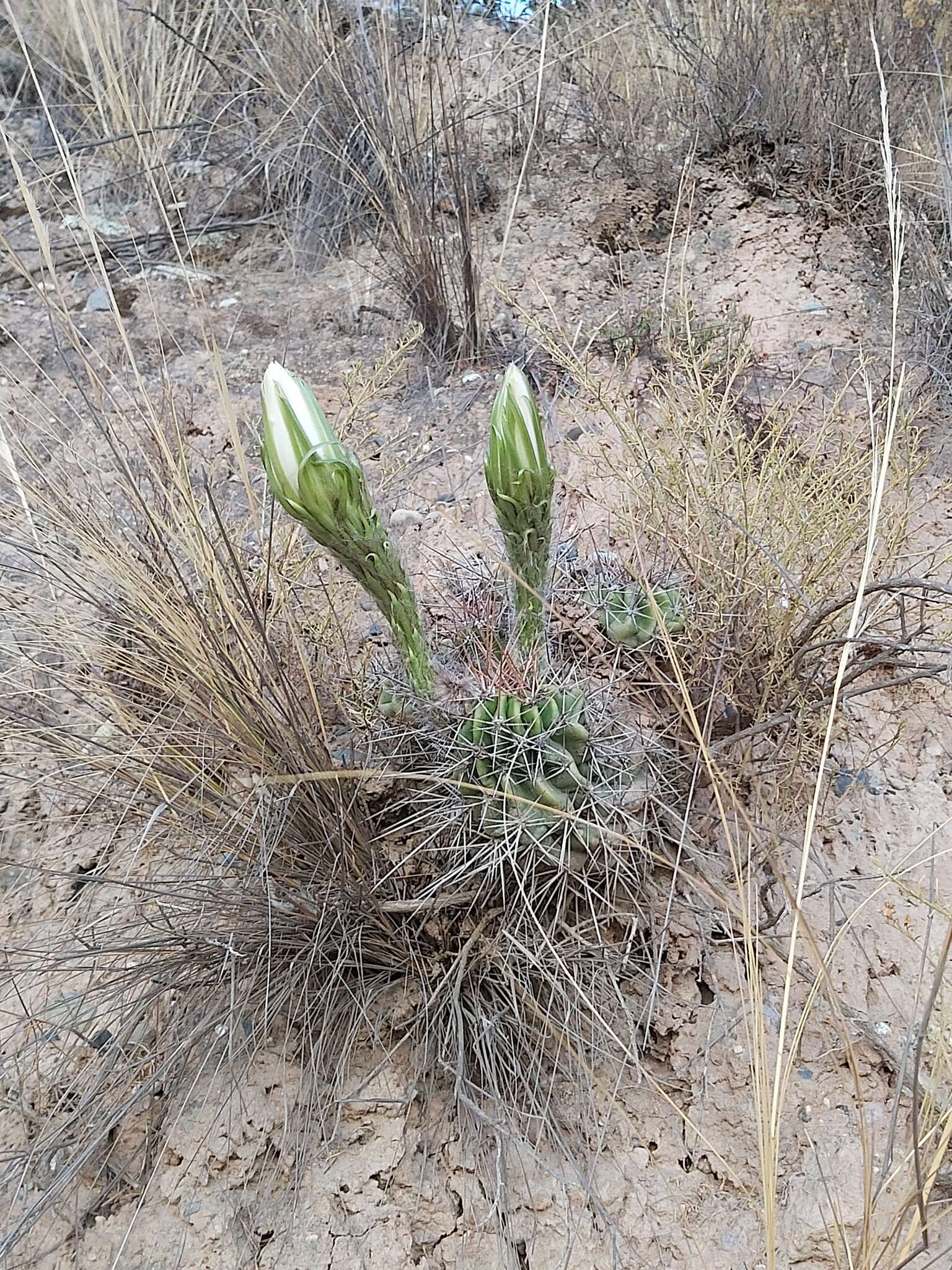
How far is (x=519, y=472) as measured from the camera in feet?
3.20

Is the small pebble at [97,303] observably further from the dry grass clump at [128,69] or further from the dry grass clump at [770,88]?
the dry grass clump at [770,88]

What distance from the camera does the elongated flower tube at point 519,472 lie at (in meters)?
0.95

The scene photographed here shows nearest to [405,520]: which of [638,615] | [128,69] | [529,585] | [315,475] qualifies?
[638,615]

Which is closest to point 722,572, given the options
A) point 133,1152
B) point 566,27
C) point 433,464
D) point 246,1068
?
point 433,464

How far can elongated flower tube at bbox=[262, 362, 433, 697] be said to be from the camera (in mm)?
864

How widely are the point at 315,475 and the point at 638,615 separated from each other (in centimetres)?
67

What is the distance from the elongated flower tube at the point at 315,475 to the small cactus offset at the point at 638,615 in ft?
1.59

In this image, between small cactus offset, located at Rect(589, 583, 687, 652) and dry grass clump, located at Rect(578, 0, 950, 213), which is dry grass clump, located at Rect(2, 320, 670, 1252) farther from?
dry grass clump, located at Rect(578, 0, 950, 213)

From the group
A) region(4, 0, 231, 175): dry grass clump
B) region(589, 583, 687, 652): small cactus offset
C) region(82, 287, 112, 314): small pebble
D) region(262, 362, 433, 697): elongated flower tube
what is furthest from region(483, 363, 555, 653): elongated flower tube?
region(4, 0, 231, 175): dry grass clump

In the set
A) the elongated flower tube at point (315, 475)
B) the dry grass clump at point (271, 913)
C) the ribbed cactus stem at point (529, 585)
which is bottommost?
the dry grass clump at point (271, 913)

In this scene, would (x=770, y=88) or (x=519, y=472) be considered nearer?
(x=519, y=472)

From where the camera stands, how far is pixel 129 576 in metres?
1.12

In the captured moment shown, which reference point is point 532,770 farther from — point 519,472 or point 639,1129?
point 639,1129

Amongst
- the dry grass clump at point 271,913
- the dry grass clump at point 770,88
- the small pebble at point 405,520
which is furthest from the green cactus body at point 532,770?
the dry grass clump at point 770,88
